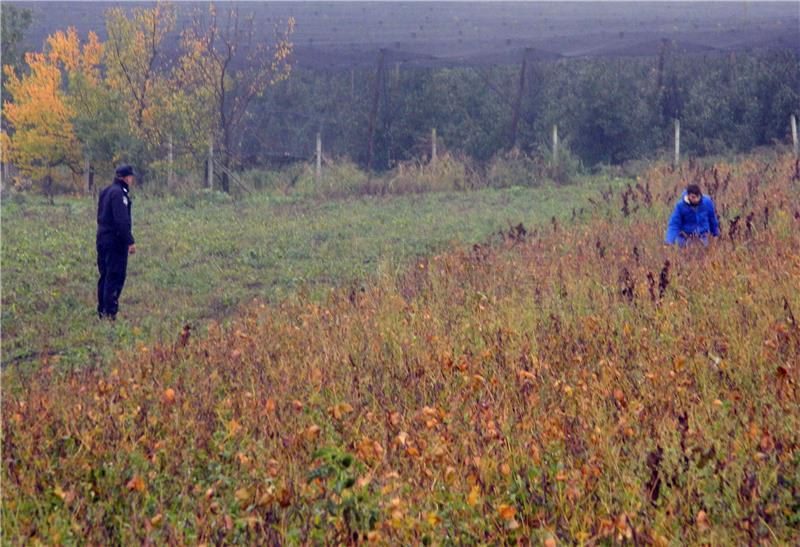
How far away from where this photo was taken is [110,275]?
33.7 ft

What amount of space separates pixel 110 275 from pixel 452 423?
5.89m

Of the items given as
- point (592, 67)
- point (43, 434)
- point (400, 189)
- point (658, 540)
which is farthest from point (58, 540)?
point (592, 67)

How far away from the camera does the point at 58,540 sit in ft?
13.3

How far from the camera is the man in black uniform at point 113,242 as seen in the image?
10.2m

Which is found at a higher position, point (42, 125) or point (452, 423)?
point (452, 423)

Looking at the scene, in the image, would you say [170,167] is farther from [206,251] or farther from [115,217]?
[115,217]

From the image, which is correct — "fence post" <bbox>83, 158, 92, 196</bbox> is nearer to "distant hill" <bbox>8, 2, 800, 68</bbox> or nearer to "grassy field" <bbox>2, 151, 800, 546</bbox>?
"distant hill" <bbox>8, 2, 800, 68</bbox>

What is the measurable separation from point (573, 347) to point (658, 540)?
3.03 m

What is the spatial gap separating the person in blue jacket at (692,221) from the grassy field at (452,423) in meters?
1.34

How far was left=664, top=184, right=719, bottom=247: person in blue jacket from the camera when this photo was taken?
33.8 ft

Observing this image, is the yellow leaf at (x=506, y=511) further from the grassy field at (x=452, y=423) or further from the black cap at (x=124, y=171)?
the black cap at (x=124, y=171)

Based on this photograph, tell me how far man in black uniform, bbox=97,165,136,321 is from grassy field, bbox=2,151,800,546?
1.89m

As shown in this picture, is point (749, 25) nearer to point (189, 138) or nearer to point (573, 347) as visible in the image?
point (189, 138)

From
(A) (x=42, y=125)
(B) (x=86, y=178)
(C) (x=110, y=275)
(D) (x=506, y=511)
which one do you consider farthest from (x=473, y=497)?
(A) (x=42, y=125)
